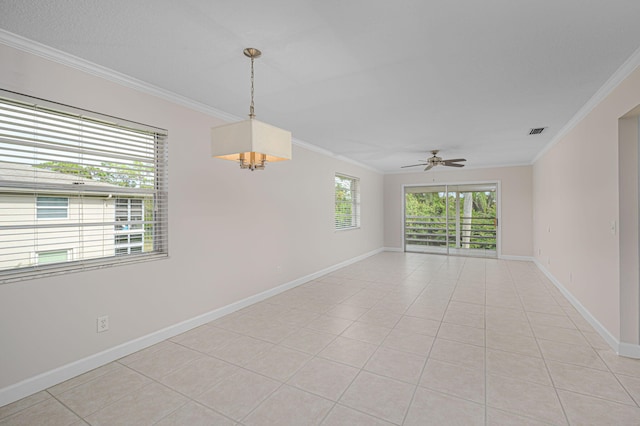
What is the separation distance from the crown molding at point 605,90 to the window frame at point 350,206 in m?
3.80

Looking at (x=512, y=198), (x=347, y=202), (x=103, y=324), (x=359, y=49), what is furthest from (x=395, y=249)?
(x=103, y=324)

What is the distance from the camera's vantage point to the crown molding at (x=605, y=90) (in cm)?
227

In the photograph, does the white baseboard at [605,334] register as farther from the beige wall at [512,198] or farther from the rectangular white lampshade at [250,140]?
the rectangular white lampshade at [250,140]

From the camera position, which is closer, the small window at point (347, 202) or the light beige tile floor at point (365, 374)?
the light beige tile floor at point (365, 374)

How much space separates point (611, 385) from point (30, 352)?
4.22 metres

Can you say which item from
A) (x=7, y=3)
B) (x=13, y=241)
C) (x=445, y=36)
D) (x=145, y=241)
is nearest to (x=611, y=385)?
(x=445, y=36)

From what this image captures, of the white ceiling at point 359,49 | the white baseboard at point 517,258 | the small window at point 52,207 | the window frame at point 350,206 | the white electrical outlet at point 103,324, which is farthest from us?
the white baseboard at point 517,258

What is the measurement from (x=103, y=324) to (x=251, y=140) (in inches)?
80.9

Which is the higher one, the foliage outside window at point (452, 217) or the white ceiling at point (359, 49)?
the white ceiling at point (359, 49)

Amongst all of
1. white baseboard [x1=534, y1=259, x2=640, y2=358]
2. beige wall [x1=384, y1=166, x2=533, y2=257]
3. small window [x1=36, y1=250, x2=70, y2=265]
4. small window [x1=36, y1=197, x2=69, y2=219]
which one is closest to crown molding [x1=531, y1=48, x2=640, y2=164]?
white baseboard [x1=534, y1=259, x2=640, y2=358]

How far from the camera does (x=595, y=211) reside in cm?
308

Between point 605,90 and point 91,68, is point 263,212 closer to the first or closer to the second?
point 91,68

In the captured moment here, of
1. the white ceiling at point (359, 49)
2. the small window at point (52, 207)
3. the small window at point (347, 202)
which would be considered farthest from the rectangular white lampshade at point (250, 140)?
the small window at point (347, 202)

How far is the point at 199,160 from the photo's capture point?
10.6 ft
